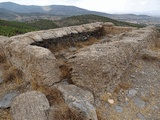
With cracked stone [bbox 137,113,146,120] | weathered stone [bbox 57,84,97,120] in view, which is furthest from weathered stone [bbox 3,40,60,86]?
cracked stone [bbox 137,113,146,120]

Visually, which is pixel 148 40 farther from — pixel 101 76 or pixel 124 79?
pixel 101 76

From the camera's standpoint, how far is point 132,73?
24.9 feet

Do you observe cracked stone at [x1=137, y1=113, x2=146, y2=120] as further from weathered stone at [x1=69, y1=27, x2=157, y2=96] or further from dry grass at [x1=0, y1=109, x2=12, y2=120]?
dry grass at [x1=0, y1=109, x2=12, y2=120]

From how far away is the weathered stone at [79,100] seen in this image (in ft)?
15.6

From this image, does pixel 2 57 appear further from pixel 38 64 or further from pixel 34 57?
pixel 38 64

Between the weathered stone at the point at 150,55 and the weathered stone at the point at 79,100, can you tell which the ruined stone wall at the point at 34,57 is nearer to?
the weathered stone at the point at 79,100

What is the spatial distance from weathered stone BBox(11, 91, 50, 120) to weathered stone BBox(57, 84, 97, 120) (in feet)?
1.90

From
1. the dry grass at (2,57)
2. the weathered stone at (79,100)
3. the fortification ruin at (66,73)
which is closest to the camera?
the weathered stone at (79,100)

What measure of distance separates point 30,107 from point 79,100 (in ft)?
3.88

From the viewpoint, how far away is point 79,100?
5.12 m

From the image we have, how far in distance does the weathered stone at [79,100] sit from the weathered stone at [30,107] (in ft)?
1.90

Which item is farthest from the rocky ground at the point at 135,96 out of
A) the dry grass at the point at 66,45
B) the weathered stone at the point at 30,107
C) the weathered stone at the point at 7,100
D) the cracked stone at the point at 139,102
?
the dry grass at the point at 66,45

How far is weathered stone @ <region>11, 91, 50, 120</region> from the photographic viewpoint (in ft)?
16.0

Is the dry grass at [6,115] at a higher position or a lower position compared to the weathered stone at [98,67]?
lower
